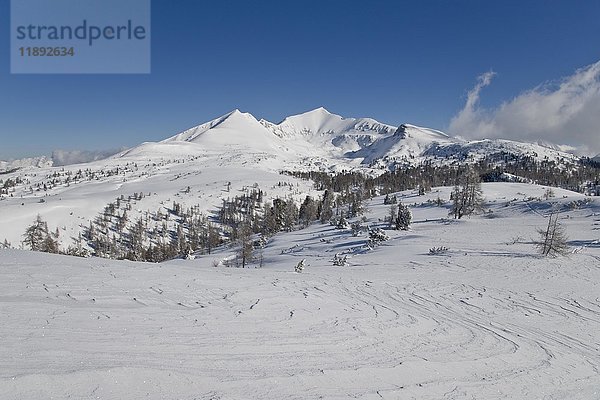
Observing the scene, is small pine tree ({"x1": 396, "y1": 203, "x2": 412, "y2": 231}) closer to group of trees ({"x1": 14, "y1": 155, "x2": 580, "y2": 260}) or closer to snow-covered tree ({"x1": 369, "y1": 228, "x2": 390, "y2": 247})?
group of trees ({"x1": 14, "y1": 155, "x2": 580, "y2": 260})

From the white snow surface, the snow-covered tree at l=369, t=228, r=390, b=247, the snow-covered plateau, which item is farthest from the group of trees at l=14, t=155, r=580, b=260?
the white snow surface

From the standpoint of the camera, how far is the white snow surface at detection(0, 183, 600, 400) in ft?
20.7

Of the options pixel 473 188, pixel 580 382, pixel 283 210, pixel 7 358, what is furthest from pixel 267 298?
pixel 283 210

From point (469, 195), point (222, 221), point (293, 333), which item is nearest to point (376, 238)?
point (469, 195)

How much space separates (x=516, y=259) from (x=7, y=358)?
25961 millimetres

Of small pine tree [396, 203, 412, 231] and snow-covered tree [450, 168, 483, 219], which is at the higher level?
snow-covered tree [450, 168, 483, 219]

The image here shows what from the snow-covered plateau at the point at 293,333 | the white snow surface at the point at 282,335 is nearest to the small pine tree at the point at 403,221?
the snow-covered plateau at the point at 293,333

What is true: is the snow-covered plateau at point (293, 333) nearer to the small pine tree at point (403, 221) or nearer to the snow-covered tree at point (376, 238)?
the snow-covered tree at point (376, 238)

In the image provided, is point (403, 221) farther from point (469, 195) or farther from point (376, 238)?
point (376, 238)

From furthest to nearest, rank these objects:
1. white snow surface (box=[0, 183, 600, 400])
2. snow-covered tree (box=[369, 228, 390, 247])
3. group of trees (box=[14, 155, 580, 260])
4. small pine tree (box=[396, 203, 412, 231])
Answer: group of trees (box=[14, 155, 580, 260]), small pine tree (box=[396, 203, 412, 231]), snow-covered tree (box=[369, 228, 390, 247]), white snow surface (box=[0, 183, 600, 400])

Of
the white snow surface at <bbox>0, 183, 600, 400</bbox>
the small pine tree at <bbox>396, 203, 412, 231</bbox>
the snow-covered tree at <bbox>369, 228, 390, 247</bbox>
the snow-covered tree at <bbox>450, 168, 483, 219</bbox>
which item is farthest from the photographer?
the snow-covered tree at <bbox>450, 168, 483, 219</bbox>

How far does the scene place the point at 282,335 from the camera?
8742 millimetres

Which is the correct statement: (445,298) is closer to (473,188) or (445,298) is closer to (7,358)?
(7,358)

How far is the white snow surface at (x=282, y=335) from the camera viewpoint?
6301 mm
